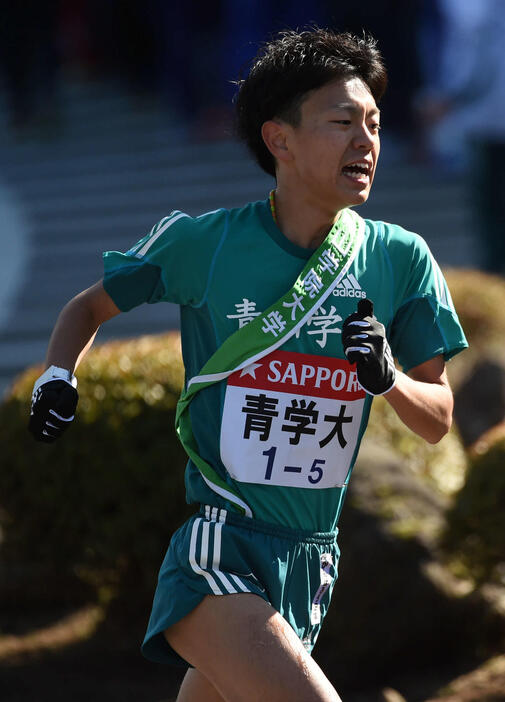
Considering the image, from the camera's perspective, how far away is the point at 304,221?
3.11 meters

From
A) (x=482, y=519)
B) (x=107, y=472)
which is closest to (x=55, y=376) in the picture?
(x=107, y=472)

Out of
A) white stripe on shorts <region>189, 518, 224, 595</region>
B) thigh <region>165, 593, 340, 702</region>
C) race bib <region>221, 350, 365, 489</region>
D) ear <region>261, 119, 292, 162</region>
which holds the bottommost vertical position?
thigh <region>165, 593, 340, 702</region>

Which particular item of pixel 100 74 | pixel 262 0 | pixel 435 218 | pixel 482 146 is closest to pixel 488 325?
pixel 482 146

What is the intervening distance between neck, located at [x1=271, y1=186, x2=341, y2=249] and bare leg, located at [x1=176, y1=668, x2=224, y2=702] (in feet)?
3.48

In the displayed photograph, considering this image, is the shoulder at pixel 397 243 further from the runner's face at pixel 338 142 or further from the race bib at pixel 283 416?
the race bib at pixel 283 416

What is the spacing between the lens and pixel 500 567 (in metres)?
4.75

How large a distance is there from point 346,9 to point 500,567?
8.23 metres

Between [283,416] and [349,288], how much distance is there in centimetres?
34

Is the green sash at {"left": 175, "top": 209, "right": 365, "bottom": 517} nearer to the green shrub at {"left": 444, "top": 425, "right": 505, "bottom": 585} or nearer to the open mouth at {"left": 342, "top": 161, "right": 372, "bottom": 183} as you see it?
the open mouth at {"left": 342, "top": 161, "right": 372, "bottom": 183}

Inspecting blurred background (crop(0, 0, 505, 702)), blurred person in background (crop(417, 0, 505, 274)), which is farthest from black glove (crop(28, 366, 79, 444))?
blurred person in background (crop(417, 0, 505, 274))

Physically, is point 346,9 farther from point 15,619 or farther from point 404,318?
point 404,318

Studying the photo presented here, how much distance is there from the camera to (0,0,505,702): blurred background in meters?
9.16

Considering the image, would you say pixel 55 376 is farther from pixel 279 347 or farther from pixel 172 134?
pixel 172 134

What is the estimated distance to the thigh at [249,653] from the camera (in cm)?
277
